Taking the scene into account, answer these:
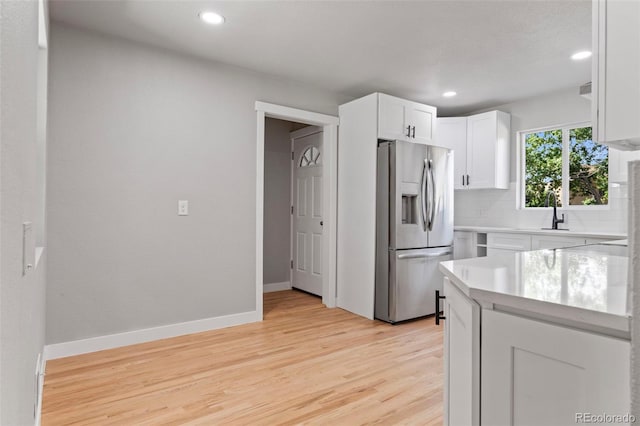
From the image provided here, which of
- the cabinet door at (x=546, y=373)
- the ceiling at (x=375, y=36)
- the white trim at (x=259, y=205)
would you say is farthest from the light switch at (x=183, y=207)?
the cabinet door at (x=546, y=373)

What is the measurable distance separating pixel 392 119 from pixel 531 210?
2076 mm

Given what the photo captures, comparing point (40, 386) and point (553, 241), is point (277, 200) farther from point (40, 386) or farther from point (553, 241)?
point (40, 386)

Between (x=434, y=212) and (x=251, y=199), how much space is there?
1.88 metres

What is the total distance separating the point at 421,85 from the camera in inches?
156

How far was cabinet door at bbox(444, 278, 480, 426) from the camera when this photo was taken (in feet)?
3.30

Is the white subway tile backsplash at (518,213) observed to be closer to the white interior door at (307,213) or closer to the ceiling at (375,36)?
the ceiling at (375,36)

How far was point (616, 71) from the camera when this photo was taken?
1.10m

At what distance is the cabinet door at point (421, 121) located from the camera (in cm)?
400

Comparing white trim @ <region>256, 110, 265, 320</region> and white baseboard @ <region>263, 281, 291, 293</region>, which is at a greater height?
white trim @ <region>256, 110, 265, 320</region>

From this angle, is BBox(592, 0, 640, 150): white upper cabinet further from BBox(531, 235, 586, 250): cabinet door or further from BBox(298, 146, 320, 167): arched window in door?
BBox(298, 146, 320, 167): arched window in door

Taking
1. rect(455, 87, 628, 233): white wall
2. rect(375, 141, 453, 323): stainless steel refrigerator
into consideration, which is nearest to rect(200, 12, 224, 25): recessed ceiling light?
rect(375, 141, 453, 323): stainless steel refrigerator

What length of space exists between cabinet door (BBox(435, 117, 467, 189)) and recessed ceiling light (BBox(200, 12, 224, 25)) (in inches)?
122

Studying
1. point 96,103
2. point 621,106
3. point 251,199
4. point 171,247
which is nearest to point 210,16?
point 96,103

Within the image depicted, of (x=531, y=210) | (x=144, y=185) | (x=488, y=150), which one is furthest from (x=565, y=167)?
(x=144, y=185)
